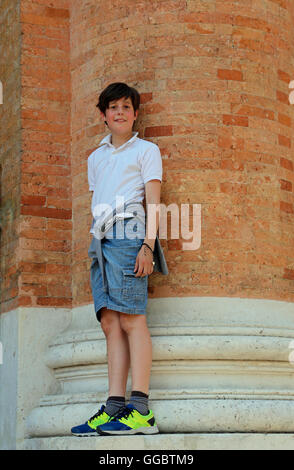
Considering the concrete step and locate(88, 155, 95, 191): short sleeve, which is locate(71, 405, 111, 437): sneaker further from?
locate(88, 155, 95, 191): short sleeve

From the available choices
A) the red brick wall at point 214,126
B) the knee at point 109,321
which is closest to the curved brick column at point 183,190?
the red brick wall at point 214,126

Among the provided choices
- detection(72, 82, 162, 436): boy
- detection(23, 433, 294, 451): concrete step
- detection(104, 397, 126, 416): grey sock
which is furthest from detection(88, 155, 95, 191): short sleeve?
detection(23, 433, 294, 451): concrete step

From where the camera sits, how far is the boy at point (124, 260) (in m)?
4.85

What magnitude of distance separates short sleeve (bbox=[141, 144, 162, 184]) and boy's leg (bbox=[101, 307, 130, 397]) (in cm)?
83

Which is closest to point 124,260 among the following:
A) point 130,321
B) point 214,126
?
point 130,321

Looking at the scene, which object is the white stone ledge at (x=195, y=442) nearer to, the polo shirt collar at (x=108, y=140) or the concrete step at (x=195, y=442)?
the concrete step at (x=195, y=442)

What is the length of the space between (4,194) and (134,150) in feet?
4.45

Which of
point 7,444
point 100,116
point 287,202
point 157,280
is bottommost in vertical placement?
point 7,444

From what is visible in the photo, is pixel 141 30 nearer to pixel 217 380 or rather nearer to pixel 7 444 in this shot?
pixel 217 380

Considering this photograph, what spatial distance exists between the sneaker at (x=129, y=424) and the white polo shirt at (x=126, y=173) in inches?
41.8

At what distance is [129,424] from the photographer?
4.73 m

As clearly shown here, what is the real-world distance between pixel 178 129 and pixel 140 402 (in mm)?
1735
